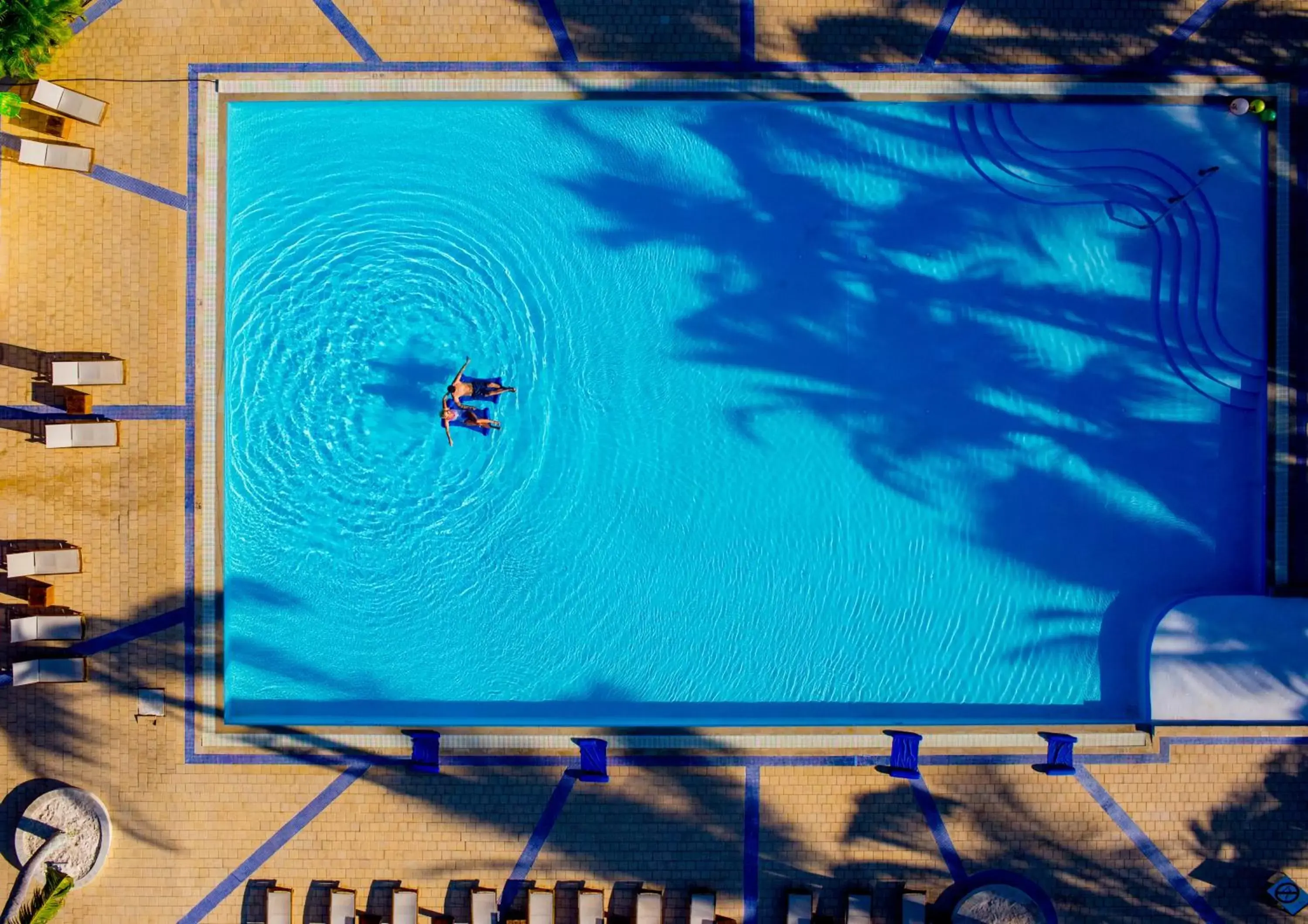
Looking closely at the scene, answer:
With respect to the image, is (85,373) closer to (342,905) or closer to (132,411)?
(132,411)

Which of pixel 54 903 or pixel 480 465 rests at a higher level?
pixel 480 465

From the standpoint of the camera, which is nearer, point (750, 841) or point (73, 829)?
point (73, 829)

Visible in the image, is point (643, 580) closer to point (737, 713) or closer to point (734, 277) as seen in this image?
point (737, 713)

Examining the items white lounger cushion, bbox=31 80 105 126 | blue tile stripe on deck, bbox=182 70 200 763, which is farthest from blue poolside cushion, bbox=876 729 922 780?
white lounger cushion, bbox=31 80 105 126

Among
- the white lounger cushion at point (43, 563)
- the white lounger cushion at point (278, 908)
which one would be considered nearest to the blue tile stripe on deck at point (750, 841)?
the white lounger cushion at point (278, 908)

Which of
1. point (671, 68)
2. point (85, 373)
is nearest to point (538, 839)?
point (85, 373)

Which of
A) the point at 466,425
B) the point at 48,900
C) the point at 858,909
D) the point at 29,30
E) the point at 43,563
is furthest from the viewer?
the point at 466,425

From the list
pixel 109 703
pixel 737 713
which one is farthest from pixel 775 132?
pixel 109 703

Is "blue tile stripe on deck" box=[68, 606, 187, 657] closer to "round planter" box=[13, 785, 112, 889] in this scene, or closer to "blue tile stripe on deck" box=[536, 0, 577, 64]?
"round planter" box=[13, 785, 112, 889]
